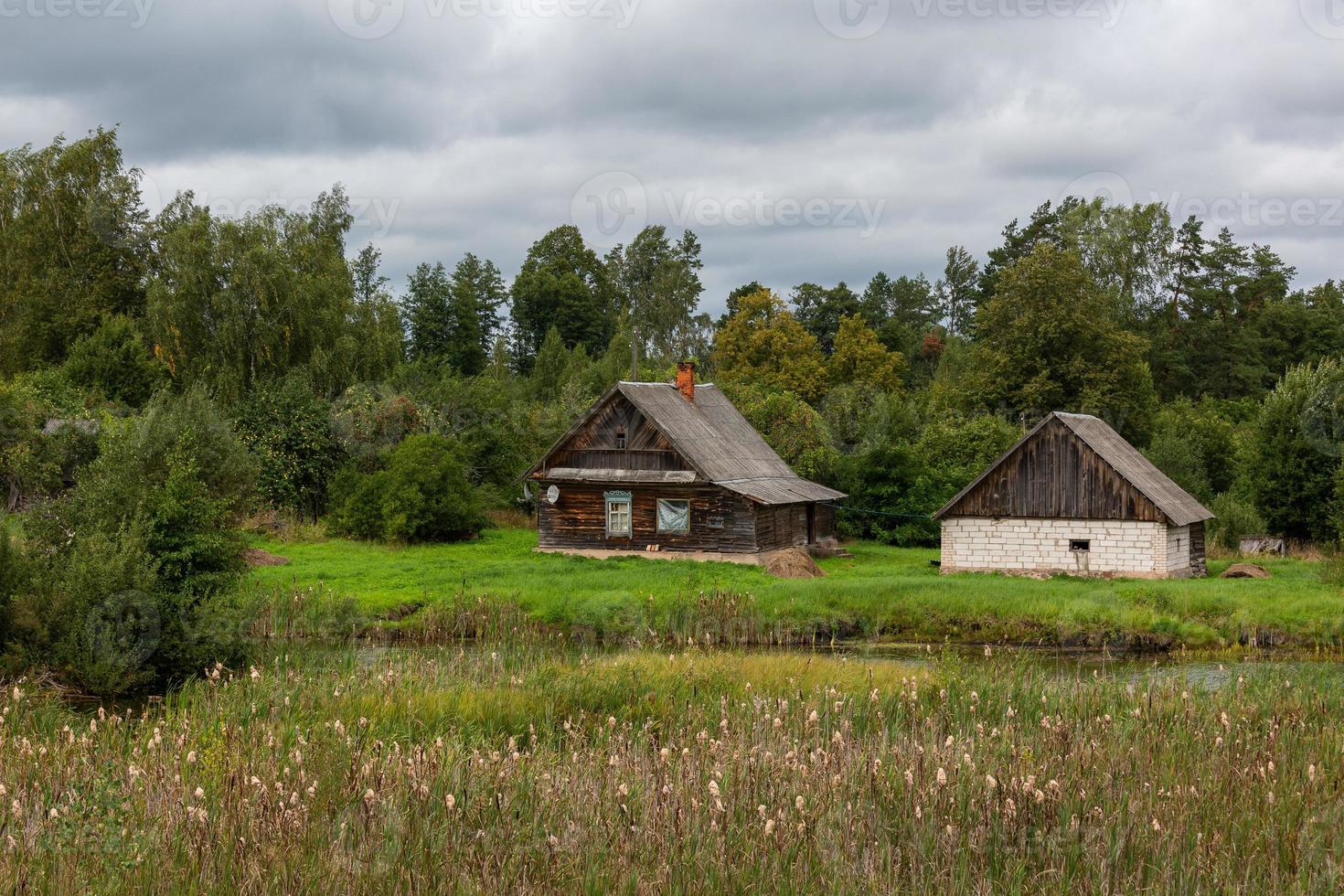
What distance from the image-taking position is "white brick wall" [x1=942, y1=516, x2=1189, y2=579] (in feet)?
100

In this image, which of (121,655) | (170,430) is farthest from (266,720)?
(170,430)

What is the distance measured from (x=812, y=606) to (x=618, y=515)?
454 inches

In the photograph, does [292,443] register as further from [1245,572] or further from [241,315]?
[1245,572]

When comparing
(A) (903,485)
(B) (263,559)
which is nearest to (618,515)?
(B) (263,559)

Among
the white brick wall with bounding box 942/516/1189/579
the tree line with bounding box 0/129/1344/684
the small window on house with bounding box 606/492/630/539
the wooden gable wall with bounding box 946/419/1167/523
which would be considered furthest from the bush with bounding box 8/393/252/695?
the wooden gable wall with bounding box 946/419/1167/523

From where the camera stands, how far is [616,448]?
3581 centimetres

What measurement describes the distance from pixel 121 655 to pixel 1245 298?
6306 cm

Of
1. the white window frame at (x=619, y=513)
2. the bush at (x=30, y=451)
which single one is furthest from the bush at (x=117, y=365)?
the white window frame at (x=619, y=513)

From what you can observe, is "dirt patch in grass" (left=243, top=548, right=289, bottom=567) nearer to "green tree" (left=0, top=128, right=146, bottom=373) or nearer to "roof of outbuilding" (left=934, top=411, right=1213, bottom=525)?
"roof of outbuilding" (left=934, top=411, right=1213, bottom=525)

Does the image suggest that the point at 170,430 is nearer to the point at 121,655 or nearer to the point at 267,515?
the point at 121,655

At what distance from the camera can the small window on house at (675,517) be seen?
34.7m

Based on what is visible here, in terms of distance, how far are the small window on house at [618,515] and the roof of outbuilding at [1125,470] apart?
8715mm

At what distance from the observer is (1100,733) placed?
10891 millimetres

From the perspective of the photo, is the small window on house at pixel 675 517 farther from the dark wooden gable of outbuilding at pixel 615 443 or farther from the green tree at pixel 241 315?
the green tree at pixel 241 315
